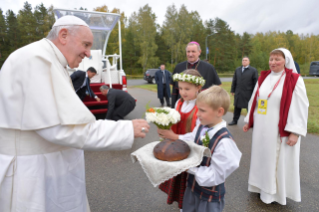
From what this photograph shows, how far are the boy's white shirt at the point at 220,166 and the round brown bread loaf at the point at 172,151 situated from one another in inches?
6.1

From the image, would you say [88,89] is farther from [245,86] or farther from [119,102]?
[245,86]

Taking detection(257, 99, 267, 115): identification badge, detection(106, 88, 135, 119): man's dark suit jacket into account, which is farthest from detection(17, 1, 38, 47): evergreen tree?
detection(257, 99, 267, 115): identification badge

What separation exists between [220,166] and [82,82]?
18.7 ft

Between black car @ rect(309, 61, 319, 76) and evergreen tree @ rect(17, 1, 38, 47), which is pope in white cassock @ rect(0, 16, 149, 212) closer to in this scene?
evergreen tree @ rect(17, 1, 38, 47)

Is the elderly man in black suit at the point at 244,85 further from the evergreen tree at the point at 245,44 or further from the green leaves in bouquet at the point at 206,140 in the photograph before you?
the evergreen tree at the point at 245,44

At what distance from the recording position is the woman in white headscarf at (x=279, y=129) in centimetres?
259

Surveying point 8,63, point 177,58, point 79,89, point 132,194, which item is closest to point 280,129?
point 132,194

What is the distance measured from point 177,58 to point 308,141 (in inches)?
1687

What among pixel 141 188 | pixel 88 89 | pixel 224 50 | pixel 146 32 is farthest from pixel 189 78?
pixel 224 50

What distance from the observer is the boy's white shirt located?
1.65m

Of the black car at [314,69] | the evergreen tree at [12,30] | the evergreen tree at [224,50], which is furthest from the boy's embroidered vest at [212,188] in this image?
the evergreen tree at [224,50]

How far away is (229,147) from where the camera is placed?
169 cm

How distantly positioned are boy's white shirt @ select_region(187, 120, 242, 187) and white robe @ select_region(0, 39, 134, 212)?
2.17 ft

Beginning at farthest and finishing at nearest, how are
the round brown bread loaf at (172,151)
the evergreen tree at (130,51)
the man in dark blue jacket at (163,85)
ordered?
the evergreen tree at (130,51)
the man in dark blue jacket at (163,85)
the round brown bread loaf at (172,151)
